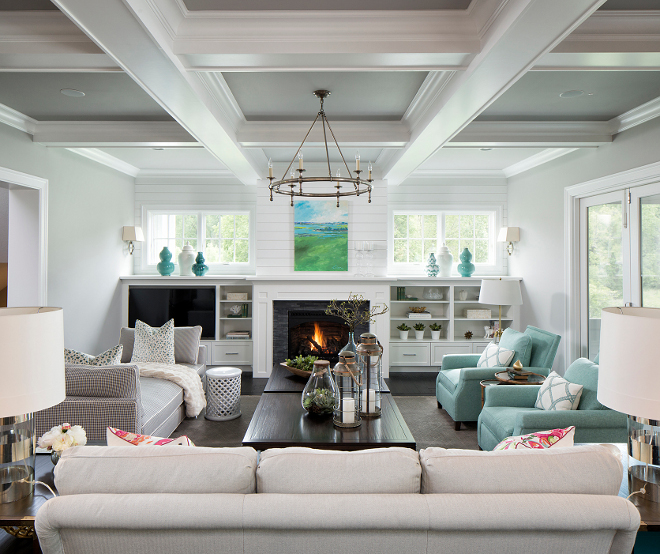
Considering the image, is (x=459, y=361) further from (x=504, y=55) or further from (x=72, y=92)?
(x=72, y=92)

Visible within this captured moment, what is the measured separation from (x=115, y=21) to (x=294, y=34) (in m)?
0.86

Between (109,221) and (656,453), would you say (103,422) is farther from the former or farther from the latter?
(109,221)

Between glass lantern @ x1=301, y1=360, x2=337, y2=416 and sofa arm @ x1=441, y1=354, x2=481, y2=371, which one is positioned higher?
glass lantern @ x1=301, y1=360, x2=337, y2=416

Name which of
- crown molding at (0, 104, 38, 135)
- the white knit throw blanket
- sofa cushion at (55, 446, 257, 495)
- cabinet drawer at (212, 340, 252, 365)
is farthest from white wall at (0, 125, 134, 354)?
sofa cushion at (55, 446, 257, 495)

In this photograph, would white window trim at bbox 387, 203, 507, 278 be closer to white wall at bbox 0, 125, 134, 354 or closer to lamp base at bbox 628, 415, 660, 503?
white wall at bbox 0, 125, 134, 354

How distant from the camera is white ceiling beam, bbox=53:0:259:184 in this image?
77.1 inches

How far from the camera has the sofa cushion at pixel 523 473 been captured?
1.42 metres

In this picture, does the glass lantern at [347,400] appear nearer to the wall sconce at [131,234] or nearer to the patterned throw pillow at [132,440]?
the patterned throw pillow at [132,440]

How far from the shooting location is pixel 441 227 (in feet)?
21.6

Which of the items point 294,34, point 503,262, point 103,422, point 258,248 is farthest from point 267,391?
point 503,262

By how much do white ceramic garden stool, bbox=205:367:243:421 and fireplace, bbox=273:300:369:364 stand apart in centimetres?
166

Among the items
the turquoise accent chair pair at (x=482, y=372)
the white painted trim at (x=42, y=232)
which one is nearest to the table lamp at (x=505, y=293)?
the turquoise accent chair pair at (x=482, y=372)

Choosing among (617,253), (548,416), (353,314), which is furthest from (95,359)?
(617,253)

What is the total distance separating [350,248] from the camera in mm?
6121
